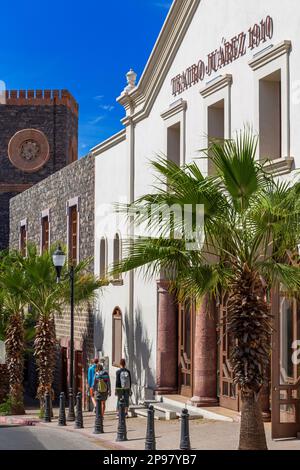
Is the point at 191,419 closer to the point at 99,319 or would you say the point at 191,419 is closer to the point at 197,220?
the point at 197,220

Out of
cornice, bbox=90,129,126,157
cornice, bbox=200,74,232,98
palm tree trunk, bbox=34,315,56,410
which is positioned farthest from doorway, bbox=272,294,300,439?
cornice, bbox=90,129,126,157

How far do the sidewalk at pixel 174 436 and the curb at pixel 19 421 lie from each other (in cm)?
275

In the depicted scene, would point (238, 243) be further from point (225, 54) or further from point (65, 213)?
point (65, 213)

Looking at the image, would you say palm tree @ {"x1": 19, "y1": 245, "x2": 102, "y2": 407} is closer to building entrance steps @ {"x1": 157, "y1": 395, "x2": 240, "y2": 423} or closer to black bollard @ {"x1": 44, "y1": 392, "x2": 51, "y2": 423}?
black bollard @ {"x1": 44, "y1": 392, "x2": 51, "y2": 423}

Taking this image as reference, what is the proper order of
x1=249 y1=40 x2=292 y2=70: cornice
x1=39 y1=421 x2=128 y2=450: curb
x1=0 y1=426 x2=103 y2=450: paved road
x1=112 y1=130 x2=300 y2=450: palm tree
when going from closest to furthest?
x1=112 y1=130 x2=300 y2=450: palm tree → x1=39 y1=421 x2=128 y2=450: curb → x1=249 y1=40 x2=292 y2=70: cornice → x1=0 y1=426 x2=103 y2=450: paved road

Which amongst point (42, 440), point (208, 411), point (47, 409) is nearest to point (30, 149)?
point (47, 409)

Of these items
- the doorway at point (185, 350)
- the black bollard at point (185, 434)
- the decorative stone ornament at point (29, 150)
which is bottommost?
the black bollard at point (185, 434)

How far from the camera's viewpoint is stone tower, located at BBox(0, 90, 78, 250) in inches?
2045

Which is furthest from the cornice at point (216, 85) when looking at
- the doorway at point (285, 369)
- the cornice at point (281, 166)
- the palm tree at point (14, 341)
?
the palm tree at point (14, 341)

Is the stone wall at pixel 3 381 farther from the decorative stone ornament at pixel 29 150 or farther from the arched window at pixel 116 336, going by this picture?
the decorative stone ornament at pixel 29 150

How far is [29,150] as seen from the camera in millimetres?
53062

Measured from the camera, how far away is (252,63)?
1780 centimetres

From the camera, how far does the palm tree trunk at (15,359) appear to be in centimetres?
2730

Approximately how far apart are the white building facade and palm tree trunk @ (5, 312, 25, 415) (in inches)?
96.5
